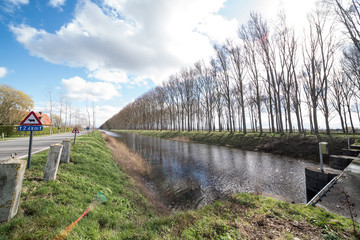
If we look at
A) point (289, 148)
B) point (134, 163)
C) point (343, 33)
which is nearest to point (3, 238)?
point (134, 163)

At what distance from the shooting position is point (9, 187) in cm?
288

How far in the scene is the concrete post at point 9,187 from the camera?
9.21ft

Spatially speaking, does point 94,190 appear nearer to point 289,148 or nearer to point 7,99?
point 289,148

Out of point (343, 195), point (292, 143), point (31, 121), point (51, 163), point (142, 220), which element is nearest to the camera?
point (142, 220)

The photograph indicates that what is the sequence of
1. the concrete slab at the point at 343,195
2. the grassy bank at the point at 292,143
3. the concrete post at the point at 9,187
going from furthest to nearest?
the grassy bank at the point at 292,143, the concrete slab at the point at 343,195, the concrete post at the point at 9,187

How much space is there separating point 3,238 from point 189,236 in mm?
3361

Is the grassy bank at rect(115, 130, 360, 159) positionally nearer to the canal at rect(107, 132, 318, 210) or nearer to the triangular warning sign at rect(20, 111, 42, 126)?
the canal at rect(107, 132, 318, 210)

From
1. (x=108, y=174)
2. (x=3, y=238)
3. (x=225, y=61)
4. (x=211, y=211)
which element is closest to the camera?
(x=3, y=238)

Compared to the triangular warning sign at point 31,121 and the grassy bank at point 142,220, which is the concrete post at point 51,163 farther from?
the triangular warning sign at point 31,121

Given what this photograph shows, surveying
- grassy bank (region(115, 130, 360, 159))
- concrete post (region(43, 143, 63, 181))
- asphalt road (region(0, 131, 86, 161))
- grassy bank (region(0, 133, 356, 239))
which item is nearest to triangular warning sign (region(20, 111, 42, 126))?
concrete post (region(43, 143, 63, 181))

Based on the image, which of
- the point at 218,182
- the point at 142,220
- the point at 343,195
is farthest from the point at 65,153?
the point at 343,195

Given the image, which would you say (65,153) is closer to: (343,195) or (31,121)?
(31,121)

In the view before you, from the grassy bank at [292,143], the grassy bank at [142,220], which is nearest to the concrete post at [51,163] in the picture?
the grassy bank at [142,220]

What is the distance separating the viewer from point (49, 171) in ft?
15.5
